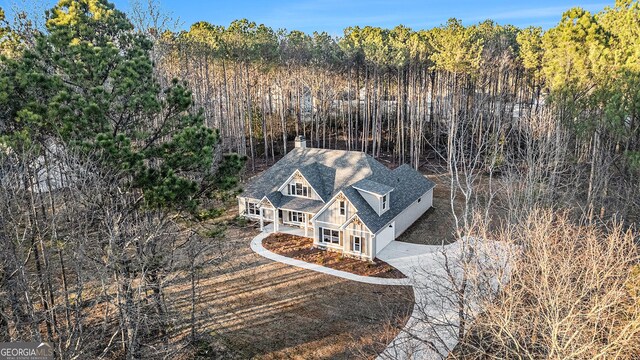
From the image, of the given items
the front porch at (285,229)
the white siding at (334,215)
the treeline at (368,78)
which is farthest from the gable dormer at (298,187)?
the treeline at (368,78)

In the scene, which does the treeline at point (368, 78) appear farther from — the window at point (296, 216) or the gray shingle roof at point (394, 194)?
the window at point (296, 216)

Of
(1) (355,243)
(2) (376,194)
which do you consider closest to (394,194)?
(2) (376,194)

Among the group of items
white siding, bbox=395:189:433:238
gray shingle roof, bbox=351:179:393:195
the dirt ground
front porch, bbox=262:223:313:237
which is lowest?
the dirt ground

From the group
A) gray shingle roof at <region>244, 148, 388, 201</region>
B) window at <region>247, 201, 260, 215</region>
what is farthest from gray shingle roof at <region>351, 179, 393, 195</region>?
window at <region>247, 201, 260, 215</region>

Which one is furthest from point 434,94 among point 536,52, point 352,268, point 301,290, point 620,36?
point 301,290

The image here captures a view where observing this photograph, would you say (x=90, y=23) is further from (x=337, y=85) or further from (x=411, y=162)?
(x=337, y=85)

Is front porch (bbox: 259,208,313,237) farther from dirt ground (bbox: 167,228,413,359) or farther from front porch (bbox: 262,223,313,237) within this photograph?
dirt ground (bbox: 167,228,413,359)
